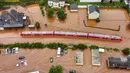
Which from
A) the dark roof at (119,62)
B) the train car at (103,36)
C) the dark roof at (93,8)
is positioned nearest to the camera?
the dark roof at (119,62)

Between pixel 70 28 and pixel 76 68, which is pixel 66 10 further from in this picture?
pixel 76 68

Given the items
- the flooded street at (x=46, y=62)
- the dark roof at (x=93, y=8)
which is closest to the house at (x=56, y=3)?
the dark roof at (x=93, y=8)

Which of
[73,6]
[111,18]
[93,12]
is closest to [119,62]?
[111,18]

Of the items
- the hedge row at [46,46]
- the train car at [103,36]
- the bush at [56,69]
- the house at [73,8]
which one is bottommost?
the bush at [56,69]

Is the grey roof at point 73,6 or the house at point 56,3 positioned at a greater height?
the house at point 56,3

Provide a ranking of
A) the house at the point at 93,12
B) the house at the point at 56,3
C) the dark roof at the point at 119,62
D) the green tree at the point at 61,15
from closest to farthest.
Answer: the dark roof at the point at 119,62, the house at the point at 93,12, the green tree at the point at 61,15, the house at the point at 56,3

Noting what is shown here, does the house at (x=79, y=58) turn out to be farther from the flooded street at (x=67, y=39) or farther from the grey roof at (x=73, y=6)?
the grey roof at (x=73, y=6)

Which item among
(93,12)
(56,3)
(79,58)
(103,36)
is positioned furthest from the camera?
(56,3)

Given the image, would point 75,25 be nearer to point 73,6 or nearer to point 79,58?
point 73,6

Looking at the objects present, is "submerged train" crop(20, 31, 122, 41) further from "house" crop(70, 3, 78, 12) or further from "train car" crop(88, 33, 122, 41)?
"house" crop(70, 3, 78, 12)
